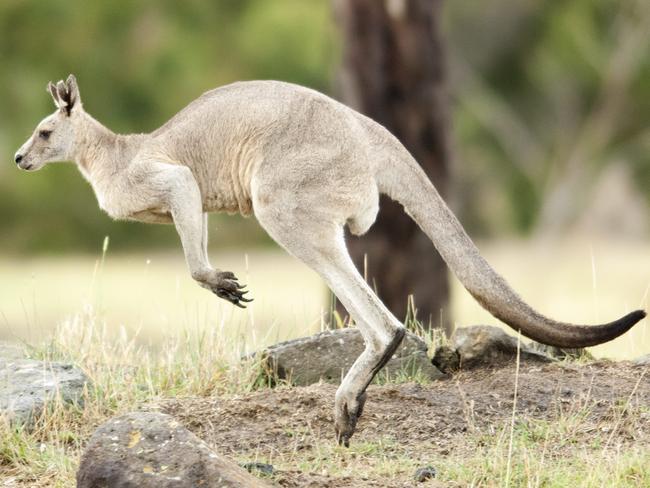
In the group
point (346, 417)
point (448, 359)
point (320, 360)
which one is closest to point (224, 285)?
point (320, 360)

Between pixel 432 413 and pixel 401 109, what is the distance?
656 cm

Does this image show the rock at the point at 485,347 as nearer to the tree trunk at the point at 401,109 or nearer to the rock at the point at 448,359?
the rock at the point at 448,359

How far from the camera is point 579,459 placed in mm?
5465

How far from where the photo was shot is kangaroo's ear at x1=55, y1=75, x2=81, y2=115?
6789 millimetres

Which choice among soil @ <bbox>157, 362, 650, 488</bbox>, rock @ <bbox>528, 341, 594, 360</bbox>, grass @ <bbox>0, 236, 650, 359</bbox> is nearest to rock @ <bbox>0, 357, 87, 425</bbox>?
soil @ <bbox>157, 362, 650, 488</bbox>

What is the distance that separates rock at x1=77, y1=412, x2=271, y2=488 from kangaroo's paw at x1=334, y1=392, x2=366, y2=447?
0.94 m

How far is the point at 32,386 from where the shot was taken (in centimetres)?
629

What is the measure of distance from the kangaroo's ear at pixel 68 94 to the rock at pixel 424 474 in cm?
287

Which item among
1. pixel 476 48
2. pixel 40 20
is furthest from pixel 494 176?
pixel 40 20

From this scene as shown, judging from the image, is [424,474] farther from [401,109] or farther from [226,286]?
[401,109]

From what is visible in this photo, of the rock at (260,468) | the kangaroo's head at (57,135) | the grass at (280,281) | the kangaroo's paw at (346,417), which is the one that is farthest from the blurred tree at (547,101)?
the rock at (260,468)

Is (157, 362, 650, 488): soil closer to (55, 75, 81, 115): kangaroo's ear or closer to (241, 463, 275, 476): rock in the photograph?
(241, 463, 275, 476): rock

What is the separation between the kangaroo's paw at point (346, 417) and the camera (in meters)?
5.85

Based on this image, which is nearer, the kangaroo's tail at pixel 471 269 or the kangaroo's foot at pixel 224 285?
the kangaroo's tail at pixel 471 269
